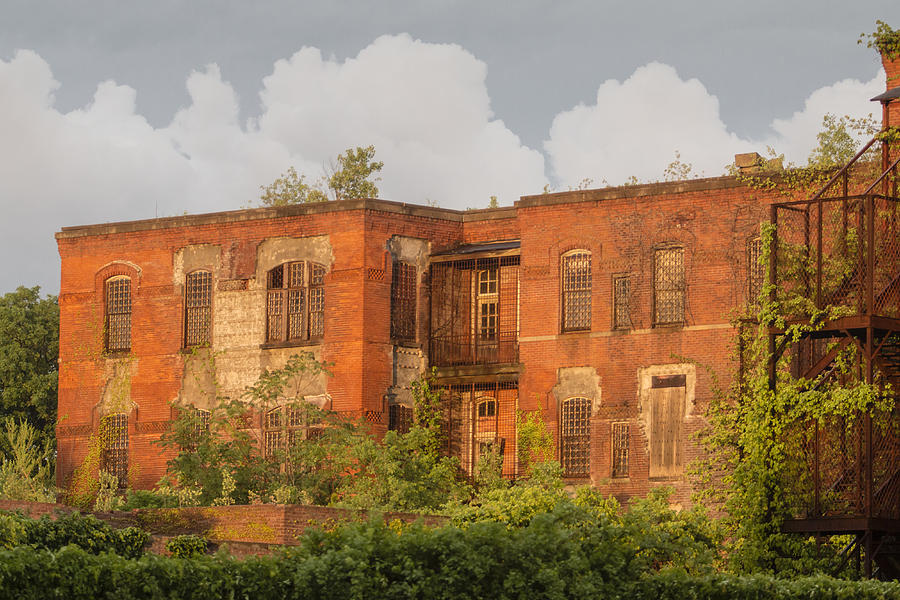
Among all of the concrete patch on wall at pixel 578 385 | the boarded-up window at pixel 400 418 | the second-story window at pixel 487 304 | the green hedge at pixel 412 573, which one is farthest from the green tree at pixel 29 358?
the green hedge at pixel 412 573

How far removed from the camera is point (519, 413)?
39.6m

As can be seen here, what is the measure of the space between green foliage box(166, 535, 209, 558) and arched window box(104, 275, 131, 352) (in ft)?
53.4

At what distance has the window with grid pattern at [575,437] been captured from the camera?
38.9 m

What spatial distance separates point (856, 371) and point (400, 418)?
1455 centimetres

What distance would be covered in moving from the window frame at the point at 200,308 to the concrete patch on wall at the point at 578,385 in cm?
948

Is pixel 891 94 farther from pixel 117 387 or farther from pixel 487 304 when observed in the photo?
pixel 117 387

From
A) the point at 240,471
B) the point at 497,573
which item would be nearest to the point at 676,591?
the point at 497,573

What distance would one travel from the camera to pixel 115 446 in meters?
42.8

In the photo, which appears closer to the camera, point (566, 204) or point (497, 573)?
point (497, 573)

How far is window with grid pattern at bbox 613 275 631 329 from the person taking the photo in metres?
39.0

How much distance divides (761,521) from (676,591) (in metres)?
5.52

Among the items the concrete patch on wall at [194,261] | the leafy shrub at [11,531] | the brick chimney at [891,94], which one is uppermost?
the brick chimney at [891,94]

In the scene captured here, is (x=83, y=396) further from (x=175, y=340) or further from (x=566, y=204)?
(x=566, y=204)

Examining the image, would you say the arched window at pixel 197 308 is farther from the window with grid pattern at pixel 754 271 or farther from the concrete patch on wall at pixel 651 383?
the window with grid pattern at pixel 754 271
